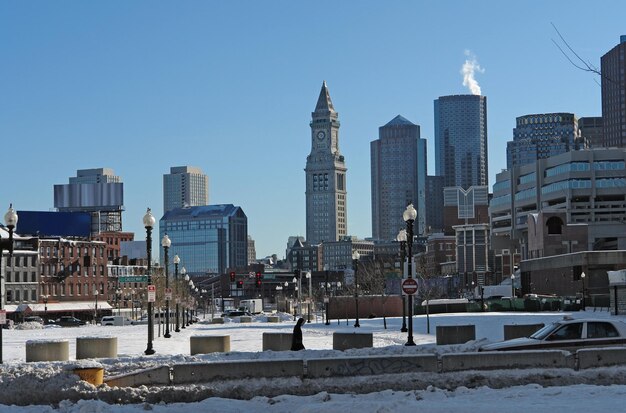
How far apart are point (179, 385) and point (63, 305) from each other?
428 feet

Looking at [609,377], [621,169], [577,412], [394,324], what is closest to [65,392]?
[577,412]

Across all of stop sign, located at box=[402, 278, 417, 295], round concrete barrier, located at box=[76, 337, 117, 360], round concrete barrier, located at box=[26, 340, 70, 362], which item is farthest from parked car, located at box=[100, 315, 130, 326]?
stop sign, located at box=[402, 278, 417, 295]

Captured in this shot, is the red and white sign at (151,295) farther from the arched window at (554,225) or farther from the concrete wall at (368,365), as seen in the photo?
the arched window at (554,225)

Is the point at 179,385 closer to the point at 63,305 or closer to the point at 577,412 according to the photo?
the point at 577,412

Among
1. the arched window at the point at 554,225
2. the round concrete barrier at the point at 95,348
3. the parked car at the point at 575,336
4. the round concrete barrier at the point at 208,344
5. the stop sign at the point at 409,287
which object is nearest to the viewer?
the parked car at the point at 575,336

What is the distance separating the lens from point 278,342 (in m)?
38.7

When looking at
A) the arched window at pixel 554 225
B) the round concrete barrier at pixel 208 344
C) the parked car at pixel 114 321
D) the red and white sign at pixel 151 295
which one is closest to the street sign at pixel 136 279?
the parked car at pixel 114 321

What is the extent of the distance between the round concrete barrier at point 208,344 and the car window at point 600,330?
14165 mm

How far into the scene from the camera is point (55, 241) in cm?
15350

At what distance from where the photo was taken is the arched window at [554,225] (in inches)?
5637

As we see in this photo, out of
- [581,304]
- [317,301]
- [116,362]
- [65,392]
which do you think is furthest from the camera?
[317,301]

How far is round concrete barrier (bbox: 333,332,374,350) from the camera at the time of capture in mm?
37000

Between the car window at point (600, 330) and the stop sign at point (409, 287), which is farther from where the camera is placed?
the stop sign at point (409, 287)

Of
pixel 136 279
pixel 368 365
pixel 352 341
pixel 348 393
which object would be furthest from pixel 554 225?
pixel 348 393
